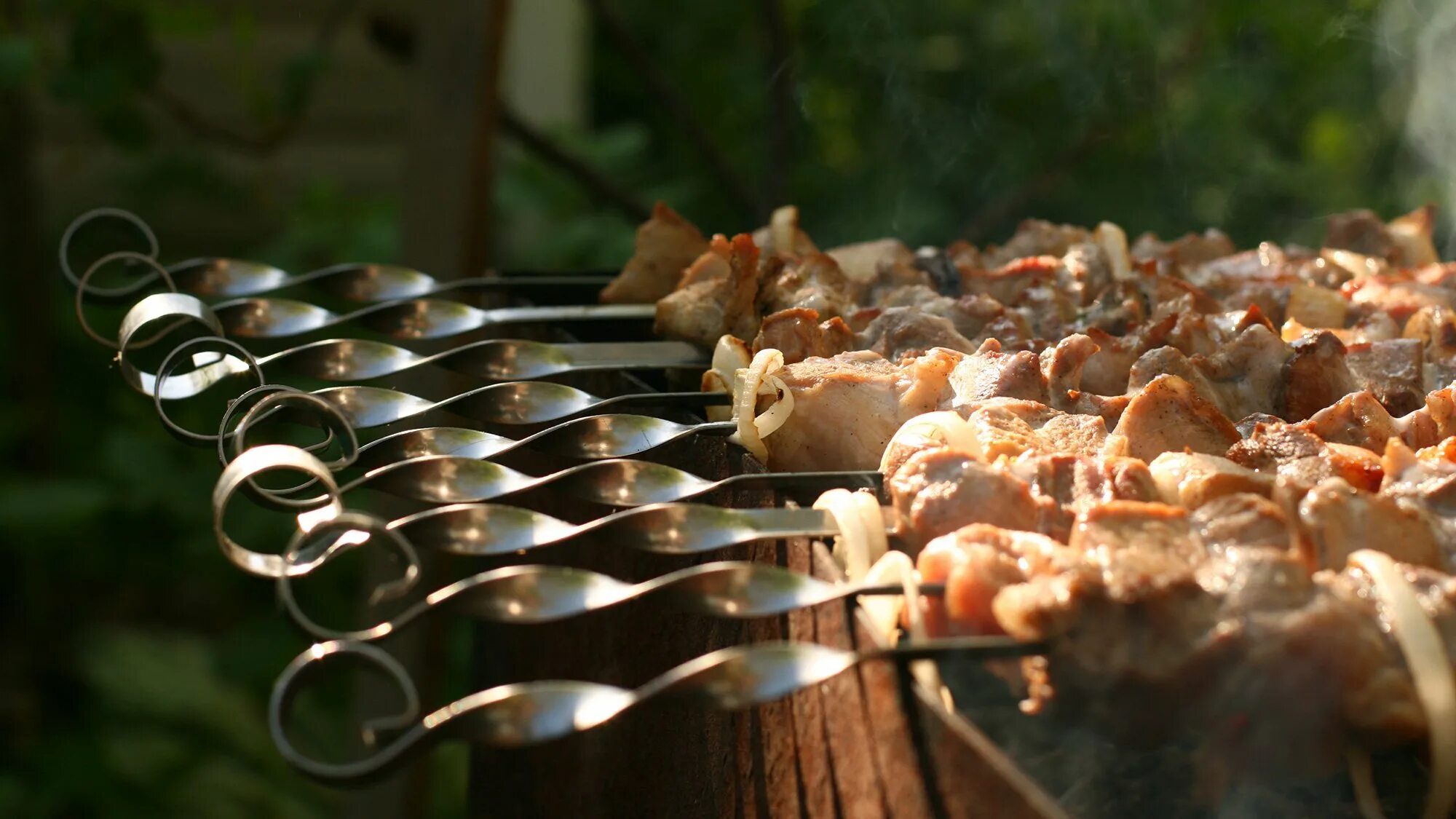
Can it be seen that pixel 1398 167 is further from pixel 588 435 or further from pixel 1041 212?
pixel 588 435

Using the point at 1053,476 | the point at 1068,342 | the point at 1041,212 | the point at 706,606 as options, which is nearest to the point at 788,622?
the point at 706,606

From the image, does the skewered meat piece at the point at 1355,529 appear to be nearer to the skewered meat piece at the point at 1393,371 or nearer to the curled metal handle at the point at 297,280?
the skewered meat piece at the point at 1393,371

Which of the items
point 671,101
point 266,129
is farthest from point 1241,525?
point 266,129

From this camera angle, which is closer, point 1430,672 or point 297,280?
point 1430,672

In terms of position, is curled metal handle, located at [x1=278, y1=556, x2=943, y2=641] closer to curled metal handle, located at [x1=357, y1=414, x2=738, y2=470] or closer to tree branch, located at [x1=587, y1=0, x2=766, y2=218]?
curled metal handle, located at [x1=357, y1=414, x2=738, y2=470]

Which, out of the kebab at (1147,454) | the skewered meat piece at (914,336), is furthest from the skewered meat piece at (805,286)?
the skewered meat piece at (914,336)

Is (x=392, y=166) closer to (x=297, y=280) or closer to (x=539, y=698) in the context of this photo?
(x=297, y=280)

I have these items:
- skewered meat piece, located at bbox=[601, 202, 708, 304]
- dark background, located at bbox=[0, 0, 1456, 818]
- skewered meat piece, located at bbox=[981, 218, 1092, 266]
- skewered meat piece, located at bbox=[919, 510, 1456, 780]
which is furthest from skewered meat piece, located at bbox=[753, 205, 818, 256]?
dark background, located at bbox=[0, 0, 1456, 818]
